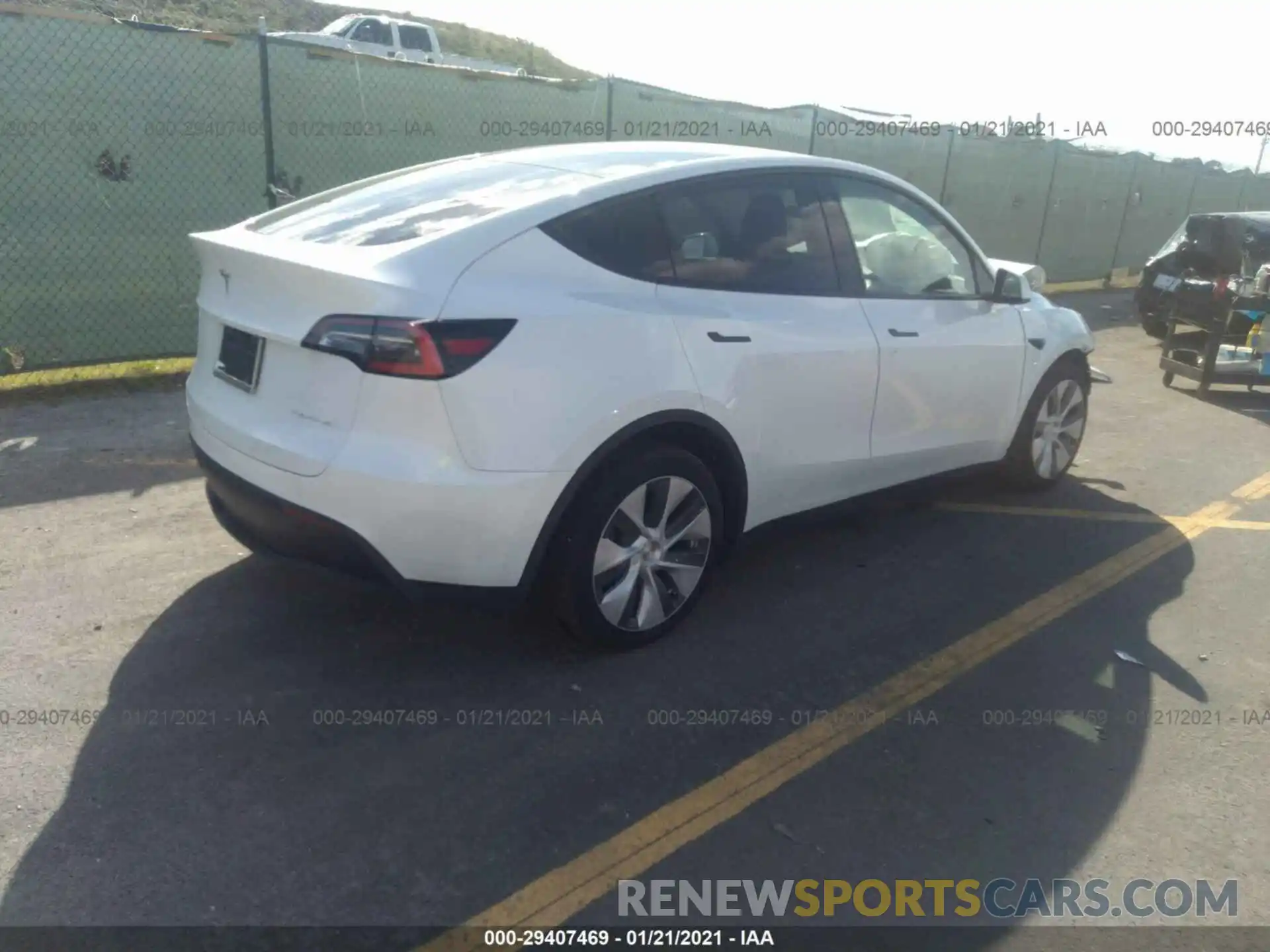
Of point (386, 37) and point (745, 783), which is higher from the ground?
point (386, 37)

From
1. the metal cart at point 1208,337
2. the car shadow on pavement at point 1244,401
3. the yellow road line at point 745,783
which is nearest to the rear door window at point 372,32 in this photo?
the metal cart at point 1208,337

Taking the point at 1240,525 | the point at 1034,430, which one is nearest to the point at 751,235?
the point at 1034,430

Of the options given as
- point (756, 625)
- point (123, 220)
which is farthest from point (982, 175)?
point (756, 625)

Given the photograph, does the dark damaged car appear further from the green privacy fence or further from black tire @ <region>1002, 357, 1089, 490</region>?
the green privacy fence

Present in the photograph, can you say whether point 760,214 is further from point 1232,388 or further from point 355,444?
point 1232,388

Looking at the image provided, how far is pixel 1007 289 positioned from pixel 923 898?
3.33 meters

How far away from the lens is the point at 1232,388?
9.44 m

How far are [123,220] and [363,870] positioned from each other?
6.36 meters

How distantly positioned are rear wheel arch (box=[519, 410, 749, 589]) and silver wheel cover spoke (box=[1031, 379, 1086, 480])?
2399mm

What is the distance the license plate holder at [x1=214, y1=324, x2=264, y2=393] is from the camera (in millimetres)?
3432

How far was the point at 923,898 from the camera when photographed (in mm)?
2711

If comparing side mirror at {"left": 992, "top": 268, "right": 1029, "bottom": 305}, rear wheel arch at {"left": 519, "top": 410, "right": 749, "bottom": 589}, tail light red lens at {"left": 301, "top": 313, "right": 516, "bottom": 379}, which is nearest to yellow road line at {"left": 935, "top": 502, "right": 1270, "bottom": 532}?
side mirror at {"left": 992, "top": 268, "right": 1029, "bottom": 305}

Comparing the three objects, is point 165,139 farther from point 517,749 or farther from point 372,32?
point 372,32

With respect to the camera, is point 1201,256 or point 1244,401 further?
point 1201,256
